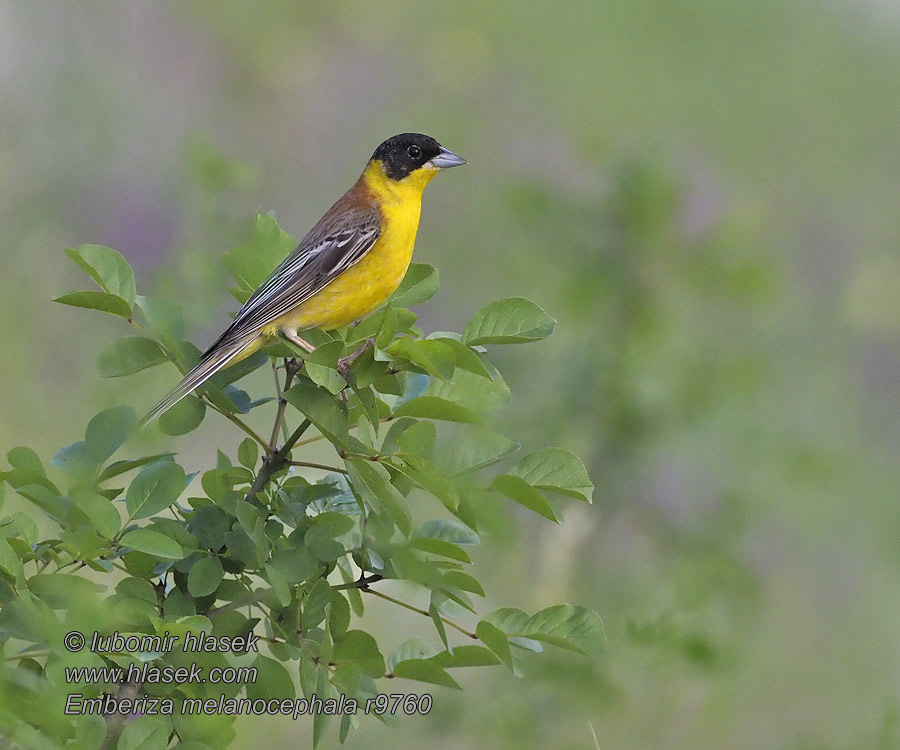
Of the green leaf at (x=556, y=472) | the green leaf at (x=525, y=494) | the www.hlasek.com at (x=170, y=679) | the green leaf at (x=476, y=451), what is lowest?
the www.hlasek.com at (x=170, y=679)

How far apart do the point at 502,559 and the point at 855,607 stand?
10.3 feet

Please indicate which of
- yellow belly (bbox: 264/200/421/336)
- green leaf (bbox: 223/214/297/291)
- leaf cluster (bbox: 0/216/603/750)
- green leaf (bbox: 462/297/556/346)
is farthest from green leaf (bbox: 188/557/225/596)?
yellow belly (bbox: 264/200/421/336)

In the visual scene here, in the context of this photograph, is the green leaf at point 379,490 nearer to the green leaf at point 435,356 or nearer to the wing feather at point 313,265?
the green leaf at point 435,356

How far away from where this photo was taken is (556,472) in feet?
7.16

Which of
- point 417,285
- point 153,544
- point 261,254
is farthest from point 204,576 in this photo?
point 417,285

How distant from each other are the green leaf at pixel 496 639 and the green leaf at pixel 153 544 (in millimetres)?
622

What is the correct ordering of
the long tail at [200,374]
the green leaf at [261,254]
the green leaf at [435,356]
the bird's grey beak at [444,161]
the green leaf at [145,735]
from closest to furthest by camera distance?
the green leaf at [145,735] < the green leaf at [435,356] < the long tail at [200,374] < the green leaf at [261,254] < the bird's grey beak at [444,161]

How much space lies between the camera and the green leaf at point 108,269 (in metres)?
2.27

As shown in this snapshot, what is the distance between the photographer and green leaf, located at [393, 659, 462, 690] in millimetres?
2259

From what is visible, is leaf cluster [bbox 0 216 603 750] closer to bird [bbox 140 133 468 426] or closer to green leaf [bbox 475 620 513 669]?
green leaf [bbox 475 620 513 669]

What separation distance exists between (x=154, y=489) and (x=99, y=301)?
0.41m

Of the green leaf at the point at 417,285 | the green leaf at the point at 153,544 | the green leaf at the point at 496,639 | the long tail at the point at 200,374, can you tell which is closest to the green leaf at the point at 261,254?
the long tail at the point at 200,374

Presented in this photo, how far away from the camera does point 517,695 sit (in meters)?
4.53

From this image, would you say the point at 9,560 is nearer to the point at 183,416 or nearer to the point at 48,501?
the point at 48,501
